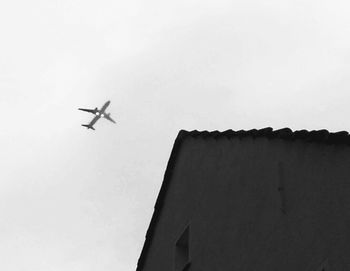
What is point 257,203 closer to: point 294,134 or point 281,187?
point 281,187

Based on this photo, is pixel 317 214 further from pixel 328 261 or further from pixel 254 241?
pixel 254 241

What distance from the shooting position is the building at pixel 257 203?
11.1 meters

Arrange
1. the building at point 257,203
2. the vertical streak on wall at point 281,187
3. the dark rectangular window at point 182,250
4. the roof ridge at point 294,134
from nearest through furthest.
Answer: the building at point 257,203
the roof ridge at point 294,134
the vertical streak on wall at point 281,187
the dark rectangular window at point 182,250

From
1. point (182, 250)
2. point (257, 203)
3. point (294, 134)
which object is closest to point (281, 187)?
point (257, 203)

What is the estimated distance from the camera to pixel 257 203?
42.2ft

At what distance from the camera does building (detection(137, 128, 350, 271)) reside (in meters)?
11.1

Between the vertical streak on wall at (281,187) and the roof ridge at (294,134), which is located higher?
the roof ridge at (294,134)

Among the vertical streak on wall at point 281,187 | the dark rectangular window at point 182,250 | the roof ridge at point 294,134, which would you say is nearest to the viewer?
the roof ridge at point 294,134

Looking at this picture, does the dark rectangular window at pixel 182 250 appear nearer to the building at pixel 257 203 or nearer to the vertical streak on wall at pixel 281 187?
the building at pixel 257 203

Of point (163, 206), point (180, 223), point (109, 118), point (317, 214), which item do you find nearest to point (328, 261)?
point (317, 214)

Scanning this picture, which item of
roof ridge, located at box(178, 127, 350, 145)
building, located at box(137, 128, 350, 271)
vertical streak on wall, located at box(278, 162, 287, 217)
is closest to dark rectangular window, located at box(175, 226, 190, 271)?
building, located at box(137, 128, 350, 271)

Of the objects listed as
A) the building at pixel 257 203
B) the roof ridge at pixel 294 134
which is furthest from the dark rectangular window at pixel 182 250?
the roof ridge at pixel 294 134

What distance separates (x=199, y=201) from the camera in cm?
1509

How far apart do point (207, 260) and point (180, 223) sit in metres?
2.15
